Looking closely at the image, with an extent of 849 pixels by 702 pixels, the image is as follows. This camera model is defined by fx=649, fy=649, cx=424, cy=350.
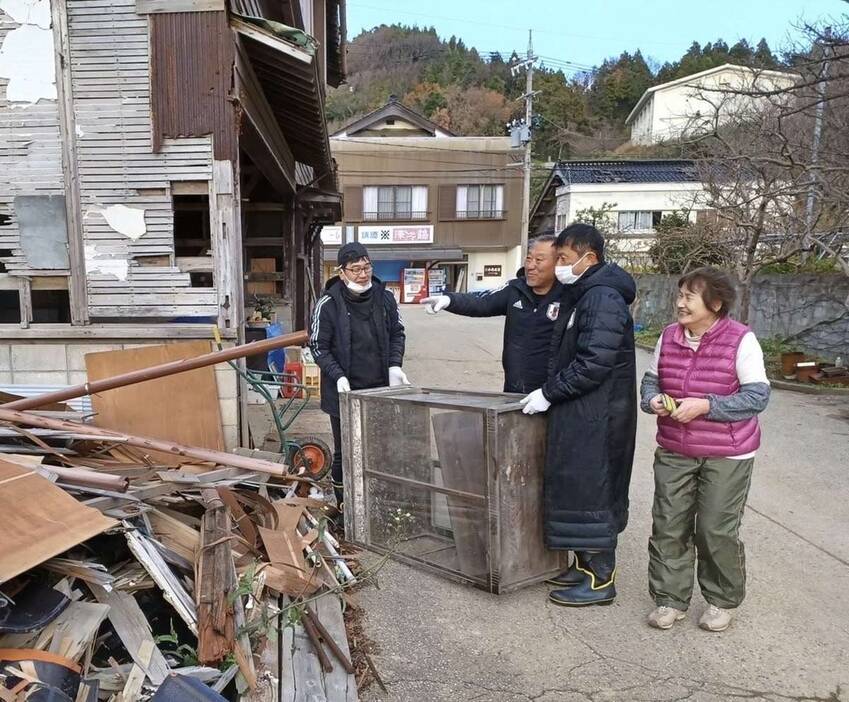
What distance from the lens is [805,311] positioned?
488 inches

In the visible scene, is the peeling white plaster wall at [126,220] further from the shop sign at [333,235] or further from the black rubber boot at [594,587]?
the shop sign at [333,235]

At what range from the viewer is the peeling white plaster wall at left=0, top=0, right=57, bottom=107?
4.76m

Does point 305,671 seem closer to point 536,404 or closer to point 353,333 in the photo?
point 536,404

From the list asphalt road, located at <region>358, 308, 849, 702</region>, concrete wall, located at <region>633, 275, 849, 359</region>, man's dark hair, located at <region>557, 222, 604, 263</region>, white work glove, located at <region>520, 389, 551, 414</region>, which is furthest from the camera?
concrete wall, located at <region>633, 275, 849, 359</region>

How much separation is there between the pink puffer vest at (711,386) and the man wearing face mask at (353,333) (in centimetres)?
189

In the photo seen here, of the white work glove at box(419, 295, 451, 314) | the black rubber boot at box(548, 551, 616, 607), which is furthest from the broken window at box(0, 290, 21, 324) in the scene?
the black rubber boot at box(548, 551, 616, 607)

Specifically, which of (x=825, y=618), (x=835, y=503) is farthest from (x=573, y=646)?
(x=835, y=503)

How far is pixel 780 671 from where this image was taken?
3.03 meters

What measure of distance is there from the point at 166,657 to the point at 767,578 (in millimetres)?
3457

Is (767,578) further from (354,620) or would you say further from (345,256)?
(345,256)

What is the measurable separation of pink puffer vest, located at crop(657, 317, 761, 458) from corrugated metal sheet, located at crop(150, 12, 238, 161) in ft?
12.0

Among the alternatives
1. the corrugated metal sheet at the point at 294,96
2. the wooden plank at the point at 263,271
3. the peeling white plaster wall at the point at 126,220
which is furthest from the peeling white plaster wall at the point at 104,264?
the wooden plank at the point at 263,271

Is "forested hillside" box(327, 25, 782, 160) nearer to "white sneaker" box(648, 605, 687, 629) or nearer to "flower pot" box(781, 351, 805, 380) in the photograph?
"flower pot" box(781, 351, 805, 380)

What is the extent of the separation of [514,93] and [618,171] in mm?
25729
